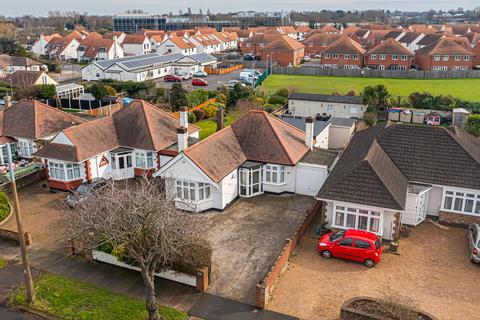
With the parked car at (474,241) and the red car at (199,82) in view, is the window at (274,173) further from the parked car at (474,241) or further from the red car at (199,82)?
the red car at (199,82)

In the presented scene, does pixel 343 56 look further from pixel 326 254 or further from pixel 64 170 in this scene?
pixel 326 254

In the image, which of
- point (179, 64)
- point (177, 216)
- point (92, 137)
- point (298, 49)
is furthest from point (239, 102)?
point (298, 49)

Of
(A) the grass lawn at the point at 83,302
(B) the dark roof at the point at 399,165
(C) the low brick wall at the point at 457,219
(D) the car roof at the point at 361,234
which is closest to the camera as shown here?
(A) the grass lawn at the point at 83,302

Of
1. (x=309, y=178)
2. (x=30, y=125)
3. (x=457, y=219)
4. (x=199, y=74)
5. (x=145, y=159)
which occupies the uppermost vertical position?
(x=30, y=125)

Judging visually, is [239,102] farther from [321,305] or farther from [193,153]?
[321,305]

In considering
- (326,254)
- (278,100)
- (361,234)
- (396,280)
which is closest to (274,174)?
(326,254)

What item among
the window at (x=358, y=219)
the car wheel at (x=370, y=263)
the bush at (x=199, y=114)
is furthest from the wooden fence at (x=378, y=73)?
the car wheel at (x=370, y=263)
